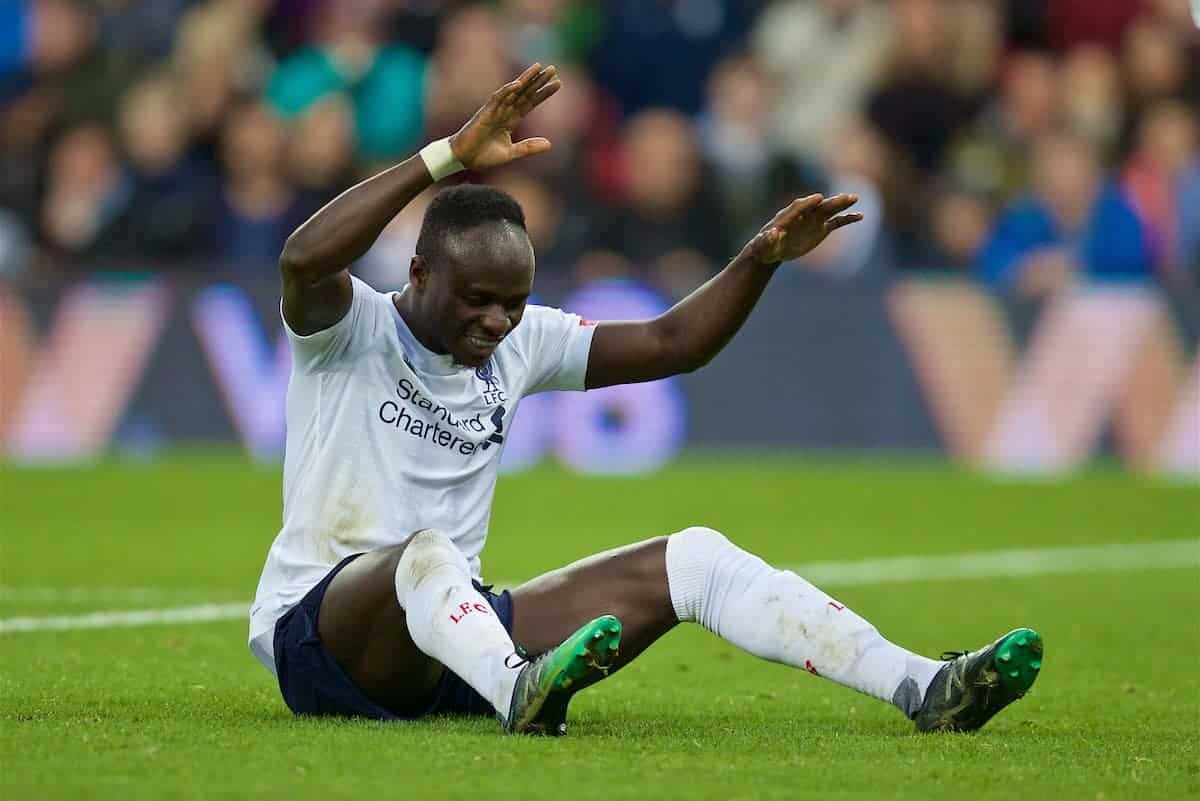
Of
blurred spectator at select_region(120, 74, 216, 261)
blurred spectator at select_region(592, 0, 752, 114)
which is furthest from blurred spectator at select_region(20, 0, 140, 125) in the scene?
blurred spectator at select_region(592, 0, 752, 114)

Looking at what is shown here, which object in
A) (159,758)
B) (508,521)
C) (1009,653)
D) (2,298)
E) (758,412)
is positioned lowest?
(758,412)

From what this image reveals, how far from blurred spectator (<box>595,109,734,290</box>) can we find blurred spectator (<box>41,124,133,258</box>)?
12.9ft

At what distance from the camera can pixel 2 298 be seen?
16.4 meters

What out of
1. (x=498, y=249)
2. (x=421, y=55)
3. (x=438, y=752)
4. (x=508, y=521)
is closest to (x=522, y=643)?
(x=438, y=752)

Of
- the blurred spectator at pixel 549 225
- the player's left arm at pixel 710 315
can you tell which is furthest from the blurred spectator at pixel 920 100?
the player's left arm at pixel 710 315

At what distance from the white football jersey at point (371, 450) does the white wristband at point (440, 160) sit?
21.3 inches

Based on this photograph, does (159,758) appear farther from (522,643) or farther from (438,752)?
(522,643)

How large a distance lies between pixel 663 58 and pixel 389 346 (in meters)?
13.4

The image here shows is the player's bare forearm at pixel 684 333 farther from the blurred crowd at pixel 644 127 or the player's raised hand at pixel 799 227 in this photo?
the blurred crowd at pixel 644 127

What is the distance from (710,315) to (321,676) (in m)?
1.56

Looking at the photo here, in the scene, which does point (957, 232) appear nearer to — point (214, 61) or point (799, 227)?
point (214, 61)

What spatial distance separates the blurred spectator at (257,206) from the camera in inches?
667

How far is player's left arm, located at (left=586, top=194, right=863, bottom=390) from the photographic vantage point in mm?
6156

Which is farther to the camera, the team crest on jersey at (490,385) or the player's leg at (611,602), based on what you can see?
the team crest on jersey at (490,385)
